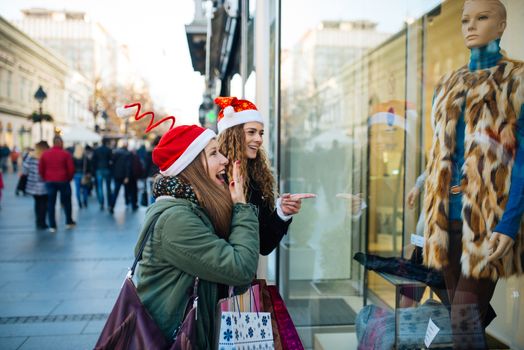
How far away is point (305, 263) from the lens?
4.87m

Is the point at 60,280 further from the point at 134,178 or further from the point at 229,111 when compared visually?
the point at 134,178

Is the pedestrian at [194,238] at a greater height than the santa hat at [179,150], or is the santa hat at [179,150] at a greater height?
the santa hat at [179,150]

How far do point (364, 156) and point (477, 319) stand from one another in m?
3.05

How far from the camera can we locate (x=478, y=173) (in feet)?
6.97

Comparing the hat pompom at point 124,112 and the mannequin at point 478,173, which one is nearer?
the mannequin at point 478,173

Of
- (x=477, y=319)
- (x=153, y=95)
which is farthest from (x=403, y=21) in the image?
(x=153, y=95)

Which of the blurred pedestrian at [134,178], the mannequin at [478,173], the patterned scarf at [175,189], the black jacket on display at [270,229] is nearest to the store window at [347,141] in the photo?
the black jacket on display at [270,229]

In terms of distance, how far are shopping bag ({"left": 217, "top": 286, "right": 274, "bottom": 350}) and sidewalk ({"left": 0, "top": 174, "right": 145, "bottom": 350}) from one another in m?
2.46

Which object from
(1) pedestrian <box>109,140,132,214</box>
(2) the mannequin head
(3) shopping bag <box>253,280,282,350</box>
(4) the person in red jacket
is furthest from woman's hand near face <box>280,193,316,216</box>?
(1) pedestrian <box>109,140,132,214</box>

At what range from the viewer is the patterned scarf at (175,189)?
2.12 metres

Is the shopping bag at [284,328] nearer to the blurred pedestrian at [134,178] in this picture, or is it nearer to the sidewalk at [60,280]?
the sidewalk at [60,280]

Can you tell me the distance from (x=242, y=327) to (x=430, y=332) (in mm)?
1016

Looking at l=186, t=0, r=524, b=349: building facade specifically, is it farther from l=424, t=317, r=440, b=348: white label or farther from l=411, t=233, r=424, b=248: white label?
l=424, t=317, r=440, b=348: white label

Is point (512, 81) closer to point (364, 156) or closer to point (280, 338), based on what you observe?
point (280, 338)
